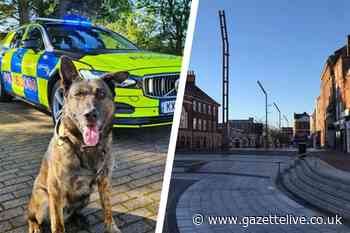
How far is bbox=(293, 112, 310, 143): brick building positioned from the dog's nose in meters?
0.69

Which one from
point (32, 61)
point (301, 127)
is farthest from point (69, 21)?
point (301, 127)

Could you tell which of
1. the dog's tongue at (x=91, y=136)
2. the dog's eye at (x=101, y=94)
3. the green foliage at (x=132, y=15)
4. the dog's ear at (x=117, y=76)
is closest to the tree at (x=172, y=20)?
the green foliage at (x=132, y=15)

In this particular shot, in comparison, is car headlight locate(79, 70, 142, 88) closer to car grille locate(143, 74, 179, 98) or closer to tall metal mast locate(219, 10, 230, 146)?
car grille locate(143, 74, 179, 98)

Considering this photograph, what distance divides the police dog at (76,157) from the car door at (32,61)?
164 mm

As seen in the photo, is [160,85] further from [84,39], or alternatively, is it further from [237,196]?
[237,196]

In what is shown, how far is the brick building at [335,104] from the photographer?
1.42 metres

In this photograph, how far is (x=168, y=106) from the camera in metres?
1.64

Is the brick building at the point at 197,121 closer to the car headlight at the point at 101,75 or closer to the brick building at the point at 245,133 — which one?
the brick building at the point at 245,133

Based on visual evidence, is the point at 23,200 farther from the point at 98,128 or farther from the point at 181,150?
the point at 181,150

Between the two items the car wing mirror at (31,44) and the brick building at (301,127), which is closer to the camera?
the brick building at (301,127)

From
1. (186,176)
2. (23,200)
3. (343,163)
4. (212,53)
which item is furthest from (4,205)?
(343,163)

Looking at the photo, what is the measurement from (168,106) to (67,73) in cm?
38

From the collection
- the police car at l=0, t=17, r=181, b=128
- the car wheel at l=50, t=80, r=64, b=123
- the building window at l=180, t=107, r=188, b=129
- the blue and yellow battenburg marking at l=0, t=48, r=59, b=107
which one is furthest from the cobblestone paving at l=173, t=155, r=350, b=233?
the blue and yellow battenburg marking at l=0, t=48, r=59, b=107

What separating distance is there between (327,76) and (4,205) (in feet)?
4.31
